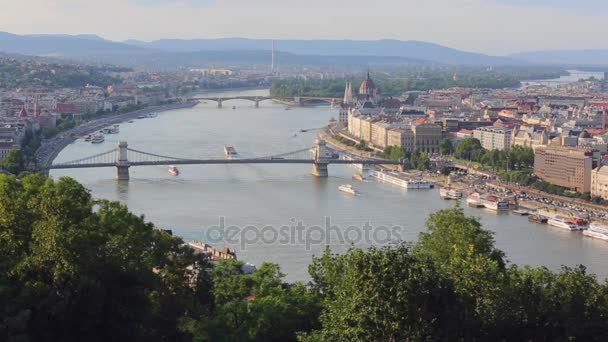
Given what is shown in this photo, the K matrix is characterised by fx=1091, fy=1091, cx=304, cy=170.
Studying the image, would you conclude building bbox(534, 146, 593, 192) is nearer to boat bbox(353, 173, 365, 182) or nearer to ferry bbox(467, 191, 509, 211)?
ferry bbox(467, 191, 509, 211)

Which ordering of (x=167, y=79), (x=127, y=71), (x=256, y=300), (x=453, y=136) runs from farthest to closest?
(x=127, y=71) → (x=167, y=79) → (x=453, y=136) → (x=256, y=300)

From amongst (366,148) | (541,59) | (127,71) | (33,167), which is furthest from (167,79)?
(541,59)

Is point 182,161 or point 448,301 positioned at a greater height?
point 448,301

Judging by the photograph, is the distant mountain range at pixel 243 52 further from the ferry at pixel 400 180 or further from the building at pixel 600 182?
the building at pixel 600 182

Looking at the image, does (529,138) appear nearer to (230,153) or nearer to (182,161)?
(230,153)

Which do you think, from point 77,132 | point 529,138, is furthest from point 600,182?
point 77,132

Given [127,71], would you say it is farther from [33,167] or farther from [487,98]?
[33,167]

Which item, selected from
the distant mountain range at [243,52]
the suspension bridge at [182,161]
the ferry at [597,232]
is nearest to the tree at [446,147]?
the suspension bridge at [182,161]
